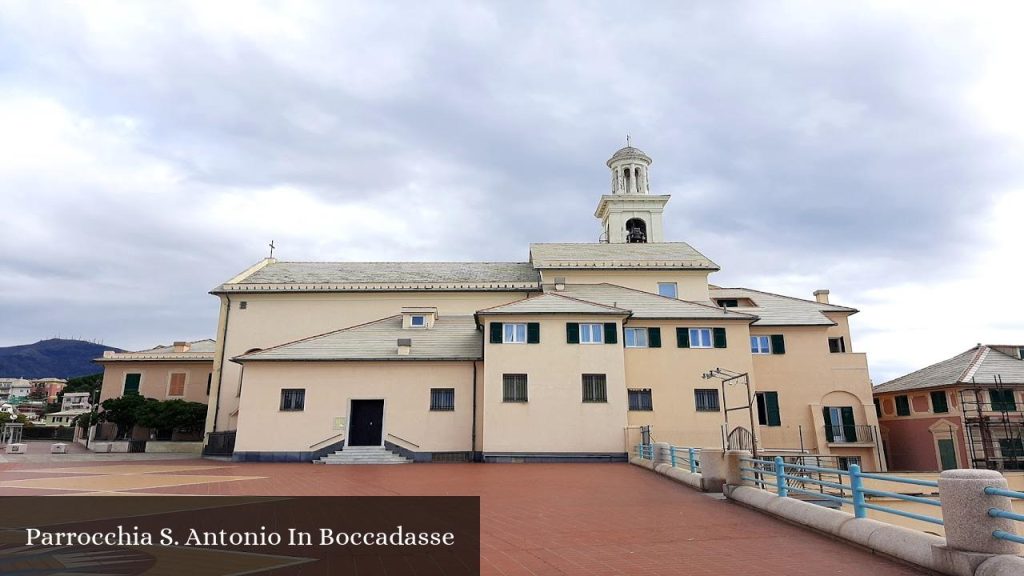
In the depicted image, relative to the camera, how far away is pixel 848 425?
30531 mm

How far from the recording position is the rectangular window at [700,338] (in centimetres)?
2838

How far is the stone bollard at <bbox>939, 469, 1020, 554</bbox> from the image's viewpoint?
5680 mm

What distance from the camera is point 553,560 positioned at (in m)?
6.85

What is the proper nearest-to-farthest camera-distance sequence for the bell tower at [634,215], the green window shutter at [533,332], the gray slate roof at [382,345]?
the green window shutter at [533,332] < the gray slate roof at [382,345] < the bell tower at [634,215]

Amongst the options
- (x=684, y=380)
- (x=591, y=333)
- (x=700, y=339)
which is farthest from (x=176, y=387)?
(x=700, y=339)

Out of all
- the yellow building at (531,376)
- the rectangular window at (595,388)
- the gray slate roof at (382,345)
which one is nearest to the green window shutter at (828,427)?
the yellow building at (531,376)

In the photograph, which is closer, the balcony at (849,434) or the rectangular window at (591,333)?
the rectangular window at (591,333)

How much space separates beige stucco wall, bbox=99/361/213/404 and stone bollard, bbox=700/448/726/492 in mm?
37118

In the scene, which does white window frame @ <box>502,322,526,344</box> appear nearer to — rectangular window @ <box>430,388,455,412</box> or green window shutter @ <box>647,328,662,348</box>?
rectangular window @ <box>430,388,455,412</box>

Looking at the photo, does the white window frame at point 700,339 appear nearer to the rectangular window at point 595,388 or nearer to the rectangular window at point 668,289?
the rectangular window at point 595,388

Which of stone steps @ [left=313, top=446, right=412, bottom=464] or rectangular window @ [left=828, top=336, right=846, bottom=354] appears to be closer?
stone steps @ [left=313, top=446, right=412, bottom=464]

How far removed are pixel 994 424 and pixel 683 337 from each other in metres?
18.1

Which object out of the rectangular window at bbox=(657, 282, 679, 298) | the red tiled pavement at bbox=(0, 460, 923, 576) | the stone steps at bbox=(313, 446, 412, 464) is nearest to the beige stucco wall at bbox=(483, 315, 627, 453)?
the stone steps at bbox=(313, 446, 412, 464)

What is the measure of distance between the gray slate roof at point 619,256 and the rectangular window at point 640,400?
405 inches
